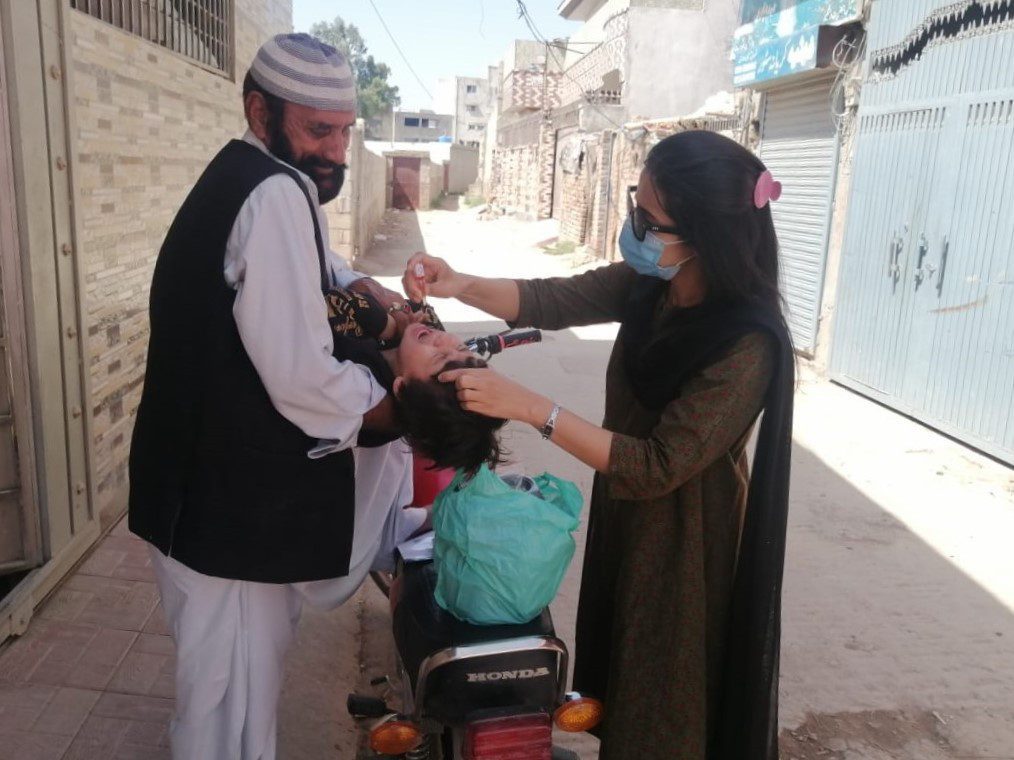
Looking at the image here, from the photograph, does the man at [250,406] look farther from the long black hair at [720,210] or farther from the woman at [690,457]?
the long black hair at [720,210]

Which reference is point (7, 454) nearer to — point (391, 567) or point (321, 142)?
point (391, 567)

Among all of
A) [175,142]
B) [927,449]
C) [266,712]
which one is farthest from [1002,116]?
[266,712]

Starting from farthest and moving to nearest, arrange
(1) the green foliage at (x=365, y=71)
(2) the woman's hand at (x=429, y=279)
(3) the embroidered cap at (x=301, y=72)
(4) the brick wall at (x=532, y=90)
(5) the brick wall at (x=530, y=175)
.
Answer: (1) the green foliage at (x=365, y=71) → (4) the brick wall at (x=532, y=90) → (5) the brick wall at (x=530, y=175) → (2) the woman's hand at (x=429, y=279) → (3) the embroidered cap at (x=301, y=72)

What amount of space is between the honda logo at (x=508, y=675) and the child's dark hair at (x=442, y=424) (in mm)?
443

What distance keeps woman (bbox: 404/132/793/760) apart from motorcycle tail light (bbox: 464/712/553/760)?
291 millimetres

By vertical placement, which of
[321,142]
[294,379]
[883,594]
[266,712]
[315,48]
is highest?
[315,48]

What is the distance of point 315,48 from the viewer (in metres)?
1.91

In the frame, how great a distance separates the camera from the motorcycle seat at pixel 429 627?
199 centimetres

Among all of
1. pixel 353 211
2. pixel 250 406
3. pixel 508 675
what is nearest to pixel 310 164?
pixel 250 406

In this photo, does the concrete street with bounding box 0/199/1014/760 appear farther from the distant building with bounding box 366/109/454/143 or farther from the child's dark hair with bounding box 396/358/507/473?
the distant building with bounding box 366/109/454/143

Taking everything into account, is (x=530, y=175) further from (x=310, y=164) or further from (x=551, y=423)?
(x=551, y=423)

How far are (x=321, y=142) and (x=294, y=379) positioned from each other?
0.53m

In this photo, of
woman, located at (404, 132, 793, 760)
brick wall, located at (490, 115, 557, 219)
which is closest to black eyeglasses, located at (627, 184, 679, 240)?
woman, located at (404, 132, 793, 760)

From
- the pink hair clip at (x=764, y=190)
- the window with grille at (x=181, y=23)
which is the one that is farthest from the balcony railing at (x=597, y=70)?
the pink hair clip at (x=764, y=190)
